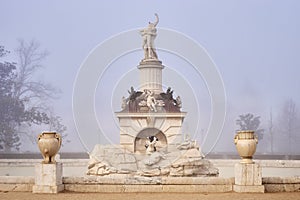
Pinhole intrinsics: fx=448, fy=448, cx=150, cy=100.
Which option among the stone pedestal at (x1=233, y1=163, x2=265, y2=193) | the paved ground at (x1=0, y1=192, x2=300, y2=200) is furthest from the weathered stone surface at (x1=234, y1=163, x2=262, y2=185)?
the paved ground at (x1=0, y1=192, x2=300, y2=200)

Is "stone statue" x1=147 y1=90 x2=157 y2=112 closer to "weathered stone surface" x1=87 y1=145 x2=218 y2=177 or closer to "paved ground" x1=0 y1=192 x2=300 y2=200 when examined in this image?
"weathered stone surface" x1=87 y1=145 x2=218 y2=177

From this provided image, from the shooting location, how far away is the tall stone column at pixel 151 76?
2155cm

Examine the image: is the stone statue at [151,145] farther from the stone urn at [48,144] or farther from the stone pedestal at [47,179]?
the stone pedestal at [47,179]

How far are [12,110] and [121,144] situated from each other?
67.8ft

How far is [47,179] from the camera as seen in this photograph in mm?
11727

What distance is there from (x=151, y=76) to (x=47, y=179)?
35.3 ft

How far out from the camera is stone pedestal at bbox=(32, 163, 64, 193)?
11680 millimetres

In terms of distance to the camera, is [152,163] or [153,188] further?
[152,163]

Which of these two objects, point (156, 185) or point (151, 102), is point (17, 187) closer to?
point (156, 185)

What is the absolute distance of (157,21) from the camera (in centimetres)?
2234

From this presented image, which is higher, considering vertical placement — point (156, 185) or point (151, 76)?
point (151, 76)

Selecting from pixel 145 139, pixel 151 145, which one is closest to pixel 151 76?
pixel 145 139

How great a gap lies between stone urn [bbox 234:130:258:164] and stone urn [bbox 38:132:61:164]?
4.90 m

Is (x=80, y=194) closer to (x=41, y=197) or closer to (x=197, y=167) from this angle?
(x=41, y=197)
